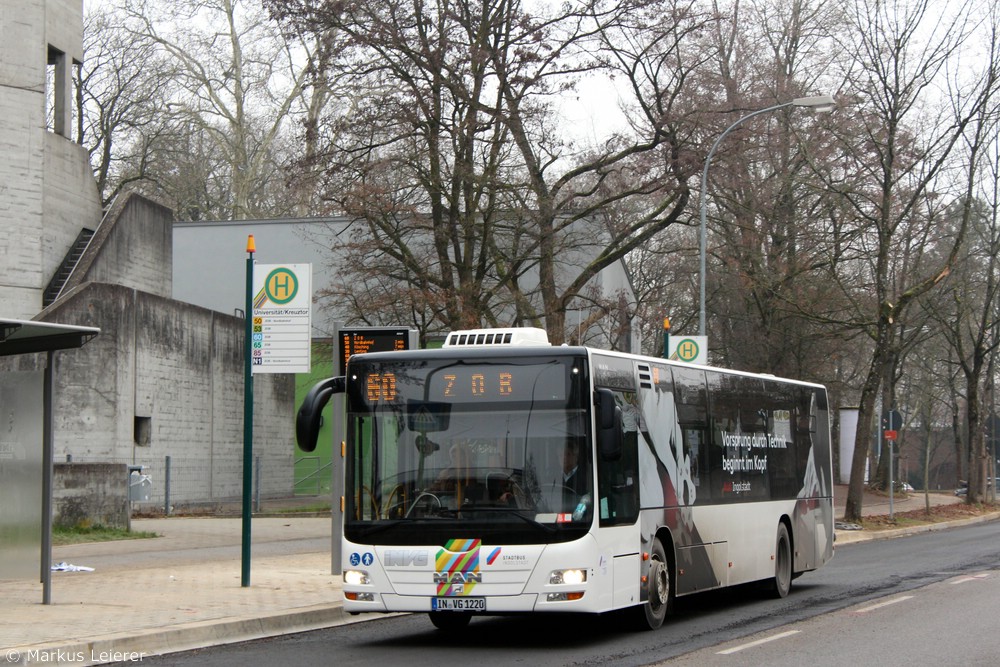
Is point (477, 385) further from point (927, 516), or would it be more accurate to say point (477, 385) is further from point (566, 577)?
point (927, 516)

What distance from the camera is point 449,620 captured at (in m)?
13.4

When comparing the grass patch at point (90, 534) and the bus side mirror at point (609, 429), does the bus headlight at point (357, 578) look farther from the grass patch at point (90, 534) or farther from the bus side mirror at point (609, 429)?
the grass patch at point (90, 534)

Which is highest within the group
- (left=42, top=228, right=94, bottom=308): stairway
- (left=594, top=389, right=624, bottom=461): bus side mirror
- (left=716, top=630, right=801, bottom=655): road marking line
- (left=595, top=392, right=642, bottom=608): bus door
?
(left=42, top=228, right=94, bottom=308): stairway

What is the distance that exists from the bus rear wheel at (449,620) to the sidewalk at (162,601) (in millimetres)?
1295

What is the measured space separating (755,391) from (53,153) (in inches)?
889

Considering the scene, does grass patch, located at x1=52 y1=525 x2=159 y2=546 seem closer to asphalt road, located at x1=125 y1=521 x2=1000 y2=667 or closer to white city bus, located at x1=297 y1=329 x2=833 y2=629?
asphalt road, located at x1=125 y1=521 x2=1000 y2=667

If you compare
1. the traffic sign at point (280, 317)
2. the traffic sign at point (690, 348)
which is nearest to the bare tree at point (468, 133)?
the traffic sign at point (690, 348)

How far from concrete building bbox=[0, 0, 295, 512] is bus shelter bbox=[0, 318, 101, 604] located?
15232 millimetres

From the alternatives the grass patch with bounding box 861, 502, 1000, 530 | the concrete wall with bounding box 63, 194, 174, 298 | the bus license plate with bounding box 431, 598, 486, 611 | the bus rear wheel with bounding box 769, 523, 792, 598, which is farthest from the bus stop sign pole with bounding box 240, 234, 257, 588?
the grass patch with bounding box 861, 502, 1000, 530

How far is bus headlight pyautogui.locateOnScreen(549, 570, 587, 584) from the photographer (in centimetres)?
1141

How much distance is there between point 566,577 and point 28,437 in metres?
6.18

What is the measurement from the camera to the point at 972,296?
4884 cm

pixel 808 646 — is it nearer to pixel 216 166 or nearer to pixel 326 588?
pixel 326 588

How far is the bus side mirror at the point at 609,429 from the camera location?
11492mm
